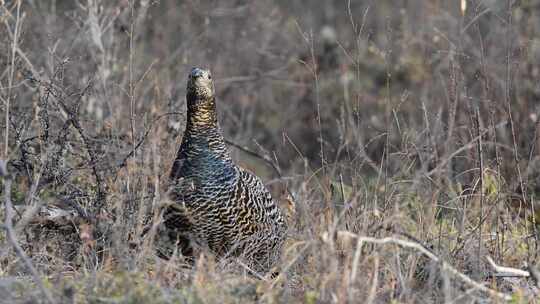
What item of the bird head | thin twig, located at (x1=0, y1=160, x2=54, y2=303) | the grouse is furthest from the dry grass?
the bird head

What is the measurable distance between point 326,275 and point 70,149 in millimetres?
2880

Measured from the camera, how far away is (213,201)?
5.29 meters

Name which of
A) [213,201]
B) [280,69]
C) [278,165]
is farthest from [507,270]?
[280,69]

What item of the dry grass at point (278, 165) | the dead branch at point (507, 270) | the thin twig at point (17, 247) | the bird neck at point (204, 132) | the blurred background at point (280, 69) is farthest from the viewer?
the blurred background at point (280, 69)

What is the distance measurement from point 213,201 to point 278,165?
2.28 meters

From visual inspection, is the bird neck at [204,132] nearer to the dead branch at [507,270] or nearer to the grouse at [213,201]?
the grouse at [213,201]

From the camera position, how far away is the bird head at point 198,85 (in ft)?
18.0

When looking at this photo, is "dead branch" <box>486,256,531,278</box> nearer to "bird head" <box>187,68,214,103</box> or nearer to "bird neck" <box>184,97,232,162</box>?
"bird neck" <box>184,97,232,162</box>

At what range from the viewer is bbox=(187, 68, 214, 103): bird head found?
5.50 metres

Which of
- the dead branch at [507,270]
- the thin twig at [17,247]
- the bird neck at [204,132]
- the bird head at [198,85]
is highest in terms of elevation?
the bird head at [198,85]

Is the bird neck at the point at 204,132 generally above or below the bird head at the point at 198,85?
below

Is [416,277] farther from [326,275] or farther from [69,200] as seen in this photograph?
[69,200]

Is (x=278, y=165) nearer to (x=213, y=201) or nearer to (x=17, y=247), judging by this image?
(x=213, y=201)

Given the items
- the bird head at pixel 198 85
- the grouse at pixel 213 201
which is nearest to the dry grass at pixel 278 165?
the grouse at pixel 213 201
